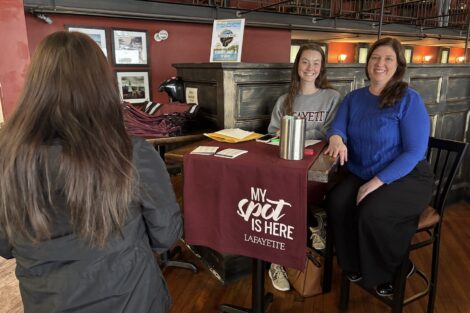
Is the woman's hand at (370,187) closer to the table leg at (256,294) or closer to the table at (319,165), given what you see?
the table at (319,165)

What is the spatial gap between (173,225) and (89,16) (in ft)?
14.0

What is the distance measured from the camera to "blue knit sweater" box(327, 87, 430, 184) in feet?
5.55

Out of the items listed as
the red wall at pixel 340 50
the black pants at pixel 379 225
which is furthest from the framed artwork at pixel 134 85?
the red wall at pixel 340 50

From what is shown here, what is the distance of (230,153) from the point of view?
60.9 inches

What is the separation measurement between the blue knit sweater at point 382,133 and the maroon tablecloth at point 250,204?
0.35m

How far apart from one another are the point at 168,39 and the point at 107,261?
472 cm

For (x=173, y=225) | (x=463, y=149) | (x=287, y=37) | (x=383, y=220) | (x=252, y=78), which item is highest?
(x=287, y=37)

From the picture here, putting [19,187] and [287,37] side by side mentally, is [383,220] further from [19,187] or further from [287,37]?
[287,37]

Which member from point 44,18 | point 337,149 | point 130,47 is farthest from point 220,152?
point 130,47

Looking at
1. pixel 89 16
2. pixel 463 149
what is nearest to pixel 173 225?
pixel 463 149

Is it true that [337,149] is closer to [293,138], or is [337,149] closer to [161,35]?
[293,138]

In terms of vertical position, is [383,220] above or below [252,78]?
below

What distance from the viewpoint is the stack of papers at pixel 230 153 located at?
1508mm

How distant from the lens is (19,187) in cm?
88
